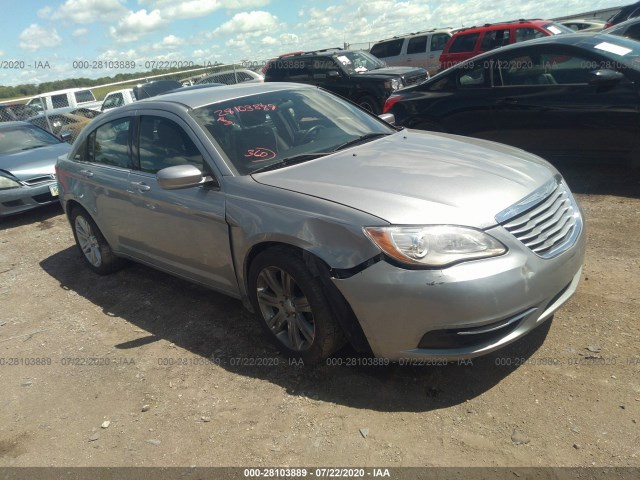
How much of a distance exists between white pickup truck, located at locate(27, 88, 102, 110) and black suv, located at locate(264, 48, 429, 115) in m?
8.99

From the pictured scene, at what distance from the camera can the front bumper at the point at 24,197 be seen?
25.6 ft

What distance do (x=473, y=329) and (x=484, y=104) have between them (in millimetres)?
4528

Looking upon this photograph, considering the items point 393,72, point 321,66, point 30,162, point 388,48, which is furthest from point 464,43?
point 30,162

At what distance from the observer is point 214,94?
4.14 metres

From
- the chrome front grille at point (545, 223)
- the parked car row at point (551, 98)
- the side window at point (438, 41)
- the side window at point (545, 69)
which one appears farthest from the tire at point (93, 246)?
the side window at point (438, 41)

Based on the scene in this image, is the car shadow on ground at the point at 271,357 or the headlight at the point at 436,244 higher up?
the headlight at the point at 436,244

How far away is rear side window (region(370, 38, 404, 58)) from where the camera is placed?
1873cm

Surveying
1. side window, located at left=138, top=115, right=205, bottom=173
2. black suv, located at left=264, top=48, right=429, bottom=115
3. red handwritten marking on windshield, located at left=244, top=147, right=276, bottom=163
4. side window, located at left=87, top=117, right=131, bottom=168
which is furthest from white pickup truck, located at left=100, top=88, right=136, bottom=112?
red handwritten marking on windshield, located at left=244, top=147, right=276, bottom=163

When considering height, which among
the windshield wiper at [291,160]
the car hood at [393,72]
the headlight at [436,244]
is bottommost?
the headlight at [436,244]

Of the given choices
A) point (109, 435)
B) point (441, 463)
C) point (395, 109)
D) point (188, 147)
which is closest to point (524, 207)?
point (441, 463)

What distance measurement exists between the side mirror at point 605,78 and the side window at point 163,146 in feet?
13.9

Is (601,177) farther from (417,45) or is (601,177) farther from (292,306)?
(417,45)

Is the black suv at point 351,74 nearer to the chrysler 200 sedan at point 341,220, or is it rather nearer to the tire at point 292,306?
the chrysler 200 sedan at point 341,220

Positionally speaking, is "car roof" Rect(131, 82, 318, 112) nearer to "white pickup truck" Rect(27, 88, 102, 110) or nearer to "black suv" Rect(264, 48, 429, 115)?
"black suv" Rect(264, 48, 429, 115)
